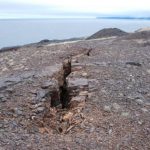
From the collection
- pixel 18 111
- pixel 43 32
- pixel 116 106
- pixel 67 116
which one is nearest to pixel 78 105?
pixel 67 116

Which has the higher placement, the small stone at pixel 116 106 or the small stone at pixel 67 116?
the small stone at pixel 116 106

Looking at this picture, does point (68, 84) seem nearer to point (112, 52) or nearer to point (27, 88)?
point (27, 88)

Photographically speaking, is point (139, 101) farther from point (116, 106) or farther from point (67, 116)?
point (67, 116)

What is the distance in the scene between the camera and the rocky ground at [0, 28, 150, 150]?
175 inches

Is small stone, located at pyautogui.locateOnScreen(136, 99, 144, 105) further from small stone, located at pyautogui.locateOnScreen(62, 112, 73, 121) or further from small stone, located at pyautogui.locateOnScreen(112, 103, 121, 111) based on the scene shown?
small stone, located at pyautogui.locateOnScreen(62, 112, 73, 121)

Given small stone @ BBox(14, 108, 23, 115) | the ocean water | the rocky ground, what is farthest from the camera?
the ocean water

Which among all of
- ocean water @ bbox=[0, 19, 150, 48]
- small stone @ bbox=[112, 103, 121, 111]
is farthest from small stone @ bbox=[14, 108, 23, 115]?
ocean water @ bbox=[0, 19, 150, 48]

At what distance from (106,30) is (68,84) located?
35.1 feet

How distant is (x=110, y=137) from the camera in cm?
456

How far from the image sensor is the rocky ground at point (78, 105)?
4457 mm

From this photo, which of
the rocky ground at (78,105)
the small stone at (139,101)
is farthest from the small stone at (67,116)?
the small stone at (139,101)

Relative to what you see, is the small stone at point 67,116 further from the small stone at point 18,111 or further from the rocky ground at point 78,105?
the small stone at point 18,111

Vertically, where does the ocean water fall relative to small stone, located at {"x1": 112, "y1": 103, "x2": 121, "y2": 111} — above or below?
below

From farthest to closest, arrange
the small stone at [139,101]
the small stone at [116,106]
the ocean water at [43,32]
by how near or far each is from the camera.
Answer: the ocean water at [43,32] < the small stone at [139,101] < the small stone at [116,106]
